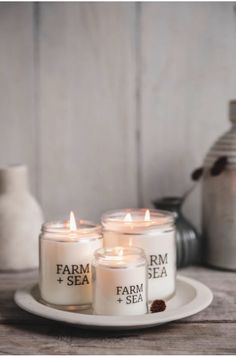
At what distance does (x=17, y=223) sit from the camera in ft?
3.14

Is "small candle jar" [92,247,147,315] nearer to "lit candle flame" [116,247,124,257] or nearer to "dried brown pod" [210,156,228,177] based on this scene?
"lit candle flame" [116,247,124,257]

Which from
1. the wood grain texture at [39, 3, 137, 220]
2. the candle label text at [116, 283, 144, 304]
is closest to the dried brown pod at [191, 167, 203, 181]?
the wood grain texture at [39, 3, 137, 220]

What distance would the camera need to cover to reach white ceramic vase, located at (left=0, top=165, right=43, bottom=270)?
0.95m

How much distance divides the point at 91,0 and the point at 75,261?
531 mm

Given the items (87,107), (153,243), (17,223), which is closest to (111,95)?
(87,107)

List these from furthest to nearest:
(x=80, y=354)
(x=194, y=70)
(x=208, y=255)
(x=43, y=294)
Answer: (x=194, y=70)
(x=208, y=255)
(x=43, y=294)
(x=80, y=354)

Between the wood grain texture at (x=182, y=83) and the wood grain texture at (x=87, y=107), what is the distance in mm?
29

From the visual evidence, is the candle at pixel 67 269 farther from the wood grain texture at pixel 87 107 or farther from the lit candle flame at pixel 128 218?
the wood grain texture at pixel 87 107

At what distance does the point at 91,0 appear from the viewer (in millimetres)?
1066

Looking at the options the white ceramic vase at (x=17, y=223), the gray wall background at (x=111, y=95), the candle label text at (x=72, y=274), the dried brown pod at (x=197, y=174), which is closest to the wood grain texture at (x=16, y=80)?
the gray wall background at (x=111, y=95)

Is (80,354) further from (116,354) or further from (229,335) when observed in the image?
(229,335)

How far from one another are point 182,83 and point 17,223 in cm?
38

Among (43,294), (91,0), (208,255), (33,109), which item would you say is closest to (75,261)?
(43,294)

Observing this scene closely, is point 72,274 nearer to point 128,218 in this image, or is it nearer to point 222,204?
point 128,218
